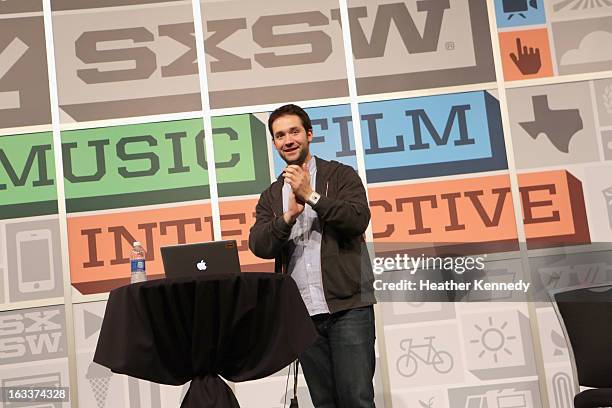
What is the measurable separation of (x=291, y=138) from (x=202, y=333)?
0.97 meters

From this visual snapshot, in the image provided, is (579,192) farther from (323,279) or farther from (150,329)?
(150,329)

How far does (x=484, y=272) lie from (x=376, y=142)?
988 millimetres

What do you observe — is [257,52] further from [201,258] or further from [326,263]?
[201,258]

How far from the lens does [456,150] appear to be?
14.8ft

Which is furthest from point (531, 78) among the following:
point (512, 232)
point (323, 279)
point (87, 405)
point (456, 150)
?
point (87, 405)

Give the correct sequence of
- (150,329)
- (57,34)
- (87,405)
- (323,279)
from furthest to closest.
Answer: (57,34) → (87,405) → (323,279) → (150,329)

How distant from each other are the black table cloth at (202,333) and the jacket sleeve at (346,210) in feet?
1.60

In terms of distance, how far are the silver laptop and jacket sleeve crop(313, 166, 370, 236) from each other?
43cm

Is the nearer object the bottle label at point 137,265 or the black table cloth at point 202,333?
the black table cloth at point 202,333

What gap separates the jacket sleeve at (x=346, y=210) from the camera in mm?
2928

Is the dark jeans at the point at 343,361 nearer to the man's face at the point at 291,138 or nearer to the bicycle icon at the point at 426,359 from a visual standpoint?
the man's face at the point at 291,138

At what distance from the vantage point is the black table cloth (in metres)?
2.40

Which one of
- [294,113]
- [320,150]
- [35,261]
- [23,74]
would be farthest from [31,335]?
[294,113]

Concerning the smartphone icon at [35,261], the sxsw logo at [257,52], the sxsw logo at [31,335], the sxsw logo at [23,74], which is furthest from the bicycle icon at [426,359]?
the sxsw logo at [23,74]
